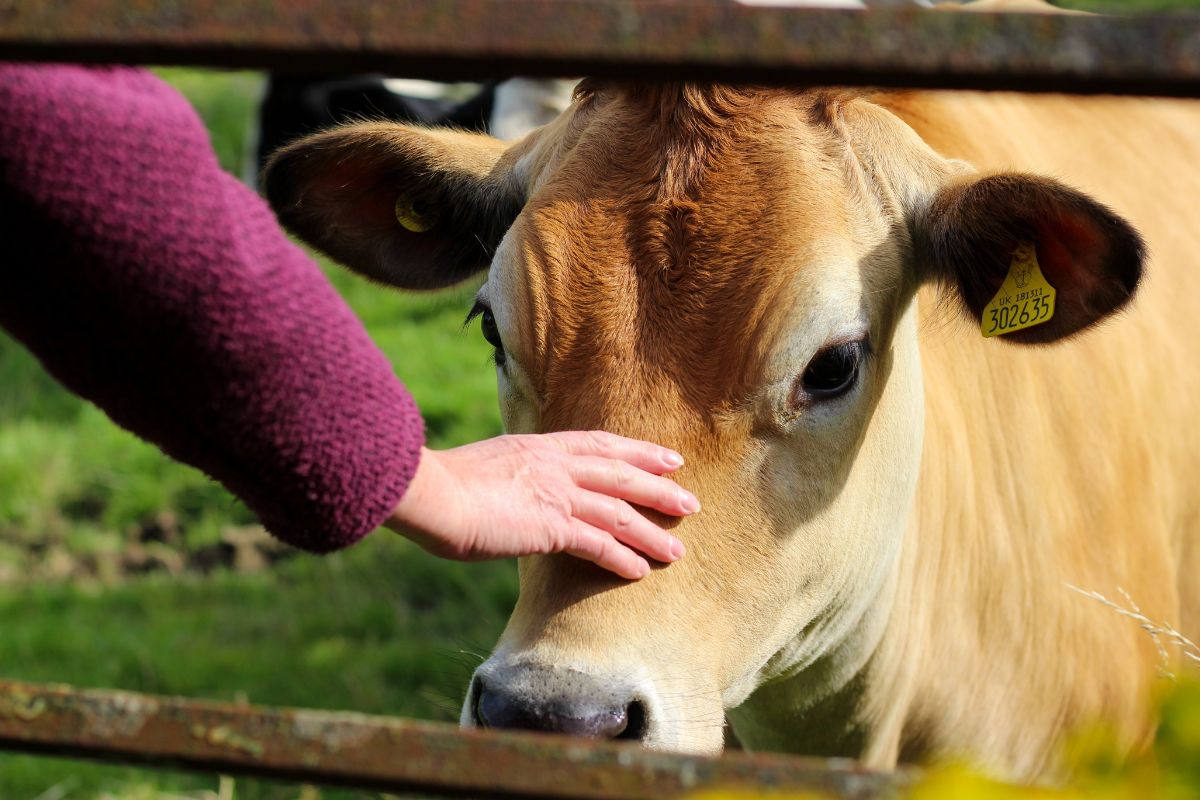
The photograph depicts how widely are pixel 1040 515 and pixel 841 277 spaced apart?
1076 millimetres

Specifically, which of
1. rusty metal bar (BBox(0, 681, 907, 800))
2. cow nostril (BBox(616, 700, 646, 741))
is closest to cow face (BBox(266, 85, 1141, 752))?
cow nostril (BBox(616, 700, 646, 741))

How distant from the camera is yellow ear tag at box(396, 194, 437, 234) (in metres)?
3.05

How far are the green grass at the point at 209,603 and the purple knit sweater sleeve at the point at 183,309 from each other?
95.9 inches

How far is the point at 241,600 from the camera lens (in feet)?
17.8

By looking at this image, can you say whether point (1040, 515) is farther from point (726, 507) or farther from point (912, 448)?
point (726, 507)

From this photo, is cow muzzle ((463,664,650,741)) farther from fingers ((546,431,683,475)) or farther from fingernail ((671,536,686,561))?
fingers ((546,431,683,475))

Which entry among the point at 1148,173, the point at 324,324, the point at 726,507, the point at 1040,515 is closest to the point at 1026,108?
the point at 1148,173

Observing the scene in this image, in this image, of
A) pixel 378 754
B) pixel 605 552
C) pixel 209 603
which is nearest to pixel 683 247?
pixel 605 552

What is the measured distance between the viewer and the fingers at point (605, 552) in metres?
1.81

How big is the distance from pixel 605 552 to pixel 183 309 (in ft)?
2.56

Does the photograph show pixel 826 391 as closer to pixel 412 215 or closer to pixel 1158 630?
pixel 1158 630

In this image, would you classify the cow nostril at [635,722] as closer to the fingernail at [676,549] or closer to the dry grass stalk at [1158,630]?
the fingernail at [676,549]

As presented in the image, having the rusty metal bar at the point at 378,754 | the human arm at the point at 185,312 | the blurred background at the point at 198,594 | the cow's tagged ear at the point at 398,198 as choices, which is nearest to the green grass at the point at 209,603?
the blurred background at the point at 198,594

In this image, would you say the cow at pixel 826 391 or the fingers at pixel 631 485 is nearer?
the fingers at pixel 631 485
